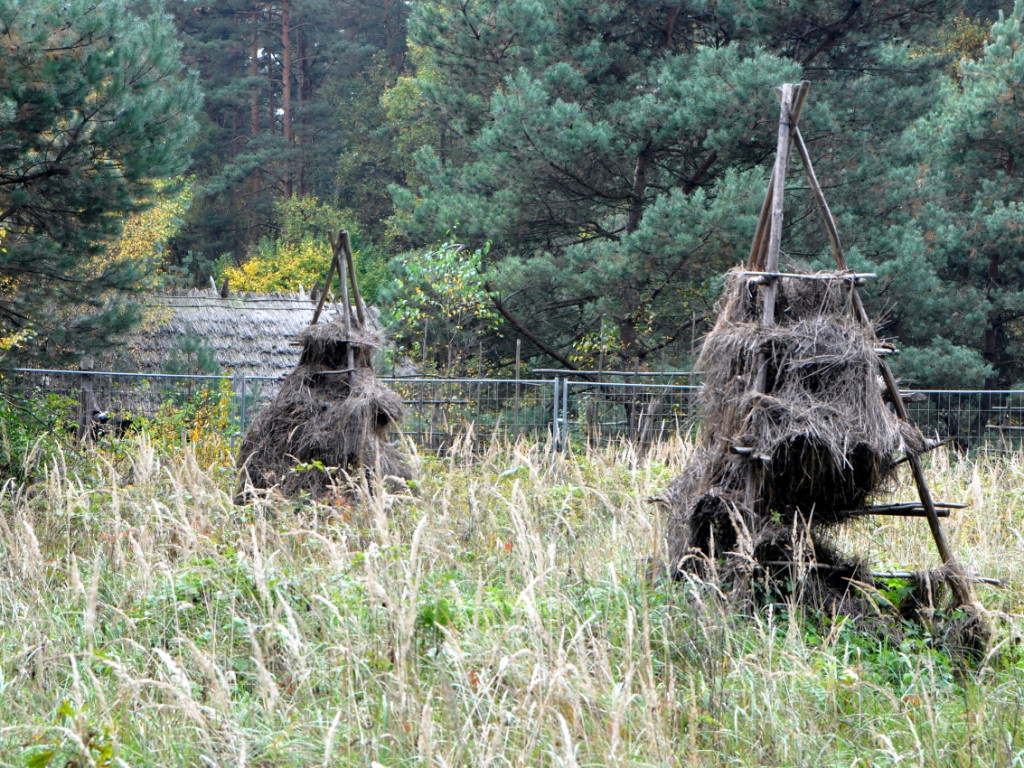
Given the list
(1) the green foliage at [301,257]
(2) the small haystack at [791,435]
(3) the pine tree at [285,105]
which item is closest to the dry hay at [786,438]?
(2) the small haystack at [791,435]

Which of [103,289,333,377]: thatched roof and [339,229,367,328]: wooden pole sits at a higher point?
[339,229,367,328]: wooden pole

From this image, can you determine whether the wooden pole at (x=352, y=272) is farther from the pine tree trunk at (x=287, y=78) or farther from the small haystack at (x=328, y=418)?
the pine tree trunk at (x=287, y=78)

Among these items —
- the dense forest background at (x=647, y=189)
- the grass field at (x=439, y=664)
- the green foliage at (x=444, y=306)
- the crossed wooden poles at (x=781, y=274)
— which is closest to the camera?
the grass field at (x=439, y=664)

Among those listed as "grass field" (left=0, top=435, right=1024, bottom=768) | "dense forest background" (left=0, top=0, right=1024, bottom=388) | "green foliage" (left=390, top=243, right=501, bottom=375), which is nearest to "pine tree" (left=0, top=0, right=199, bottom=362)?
"dense forest background" (left=0, top=0, right=1024, bottom=388)

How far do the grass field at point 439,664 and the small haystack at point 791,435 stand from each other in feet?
0.68

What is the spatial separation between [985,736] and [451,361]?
1139 centimetres

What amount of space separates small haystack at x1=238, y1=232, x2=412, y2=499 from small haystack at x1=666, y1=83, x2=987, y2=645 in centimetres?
262

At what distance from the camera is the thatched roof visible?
16.4 metres

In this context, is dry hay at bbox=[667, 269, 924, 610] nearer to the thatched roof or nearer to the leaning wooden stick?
the leaning wooden stick

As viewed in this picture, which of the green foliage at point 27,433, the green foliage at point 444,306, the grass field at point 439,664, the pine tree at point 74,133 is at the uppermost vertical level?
the pine tree at point 74,133

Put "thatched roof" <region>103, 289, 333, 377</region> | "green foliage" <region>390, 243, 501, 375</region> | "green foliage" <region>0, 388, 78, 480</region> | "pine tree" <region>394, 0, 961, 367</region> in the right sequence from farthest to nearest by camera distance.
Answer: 1. "thatched roof" <region>103, 289, 333, 377</region>
2. "green foliage" <region>390, 243, 501, 375</region>
3. "pine tree" <region>394, 0, 961, 367</region>
4. "green foliage" <region>0, 388, 78, 480</region>

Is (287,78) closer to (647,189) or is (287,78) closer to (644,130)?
(647,189)

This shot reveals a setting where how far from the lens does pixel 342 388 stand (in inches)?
250

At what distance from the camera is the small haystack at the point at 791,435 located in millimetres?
3695
